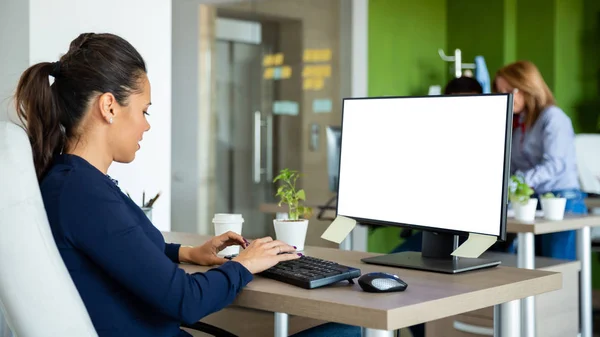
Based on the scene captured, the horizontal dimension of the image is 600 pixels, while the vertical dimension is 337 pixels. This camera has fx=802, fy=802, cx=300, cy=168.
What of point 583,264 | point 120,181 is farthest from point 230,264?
point 583,264

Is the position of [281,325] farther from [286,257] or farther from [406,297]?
[406,297]

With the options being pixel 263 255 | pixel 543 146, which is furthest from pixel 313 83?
pixel 263 255

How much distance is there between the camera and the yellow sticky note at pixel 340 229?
2133 mm

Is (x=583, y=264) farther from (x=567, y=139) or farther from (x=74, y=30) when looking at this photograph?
(x=74, y=30)

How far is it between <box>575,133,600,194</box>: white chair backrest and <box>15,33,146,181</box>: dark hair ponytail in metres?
4.26

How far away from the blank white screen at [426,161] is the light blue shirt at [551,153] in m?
2.17

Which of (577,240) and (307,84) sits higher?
(307,84)

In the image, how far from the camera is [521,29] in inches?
257

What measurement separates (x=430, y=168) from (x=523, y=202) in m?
1.53

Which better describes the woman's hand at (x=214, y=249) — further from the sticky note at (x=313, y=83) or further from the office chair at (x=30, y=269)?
the sticky note at (x=313, y=83)

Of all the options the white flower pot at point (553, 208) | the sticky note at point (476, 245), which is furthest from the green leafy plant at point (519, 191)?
the sticky note at point (476, 245)

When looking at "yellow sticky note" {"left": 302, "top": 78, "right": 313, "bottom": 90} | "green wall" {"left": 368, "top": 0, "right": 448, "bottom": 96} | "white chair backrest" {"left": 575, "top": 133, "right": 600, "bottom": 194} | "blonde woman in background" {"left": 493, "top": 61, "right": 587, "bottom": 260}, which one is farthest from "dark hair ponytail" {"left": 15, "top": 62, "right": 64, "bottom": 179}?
"green wall" {"left": 368, "top": 0, "right": 448, "bottom": 96}

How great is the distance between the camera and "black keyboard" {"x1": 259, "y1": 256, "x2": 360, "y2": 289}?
1.62 m

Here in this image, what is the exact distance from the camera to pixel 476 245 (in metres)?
1.84
